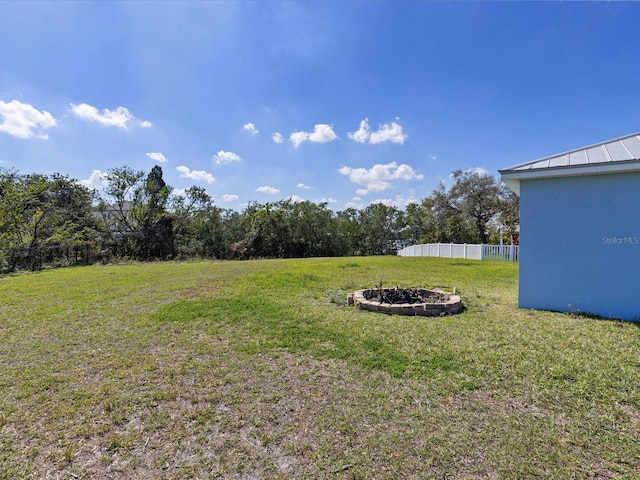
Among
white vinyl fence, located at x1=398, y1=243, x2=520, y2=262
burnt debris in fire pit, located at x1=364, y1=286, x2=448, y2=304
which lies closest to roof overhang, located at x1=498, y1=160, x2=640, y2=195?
burnt debris in fire pit, located at x1=364, y1=286, x2=448, y2=304

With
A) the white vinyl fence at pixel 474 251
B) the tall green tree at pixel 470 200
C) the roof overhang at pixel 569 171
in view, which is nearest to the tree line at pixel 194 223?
the tall green tree at pixel 470 200

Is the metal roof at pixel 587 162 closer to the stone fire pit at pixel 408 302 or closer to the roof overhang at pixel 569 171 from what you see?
the roof overhang at pixel 569 171

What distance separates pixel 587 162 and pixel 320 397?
5.09 meters

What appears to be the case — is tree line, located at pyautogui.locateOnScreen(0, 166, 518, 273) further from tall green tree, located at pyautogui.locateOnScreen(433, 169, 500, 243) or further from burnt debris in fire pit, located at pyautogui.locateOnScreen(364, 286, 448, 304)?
burnt debris in fire pit, located at pyautogui.locateOnScreen(364, 286, 448, 304)

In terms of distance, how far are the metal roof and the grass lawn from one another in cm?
222

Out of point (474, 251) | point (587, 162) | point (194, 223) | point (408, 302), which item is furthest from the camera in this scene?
point (194, 223)

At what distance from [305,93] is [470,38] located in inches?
216

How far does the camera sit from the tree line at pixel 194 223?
13898 mm

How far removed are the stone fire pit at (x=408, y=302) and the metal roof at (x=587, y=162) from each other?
2330 millimetres

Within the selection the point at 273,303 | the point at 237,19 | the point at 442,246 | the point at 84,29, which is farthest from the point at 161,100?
the point at 442,246

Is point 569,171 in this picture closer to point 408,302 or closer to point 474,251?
point 408,302

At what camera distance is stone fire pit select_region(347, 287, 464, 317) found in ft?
15.4

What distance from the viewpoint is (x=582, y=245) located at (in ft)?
15.1

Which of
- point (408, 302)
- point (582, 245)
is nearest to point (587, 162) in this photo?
point (582, 245)
